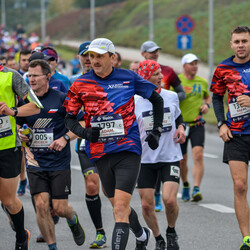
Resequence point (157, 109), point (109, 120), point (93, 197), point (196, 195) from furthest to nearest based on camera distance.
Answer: point (196, 195), point (93, 197), point (157, 109), point (109, 120)

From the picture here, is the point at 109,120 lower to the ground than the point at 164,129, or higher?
higher

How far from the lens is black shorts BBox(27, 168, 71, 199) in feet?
26.7

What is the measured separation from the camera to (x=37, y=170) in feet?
26.9

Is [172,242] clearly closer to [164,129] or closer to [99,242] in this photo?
[99,242]

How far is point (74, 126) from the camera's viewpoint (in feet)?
23.9

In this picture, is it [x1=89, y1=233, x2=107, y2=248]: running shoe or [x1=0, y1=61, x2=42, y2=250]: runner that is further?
[x1=89, y1=233, x2=107, y2=248]: running shoe

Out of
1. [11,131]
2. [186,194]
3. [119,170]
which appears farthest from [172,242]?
[186,194]

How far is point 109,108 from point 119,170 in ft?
1.83

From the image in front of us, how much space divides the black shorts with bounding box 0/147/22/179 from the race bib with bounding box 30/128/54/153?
1.76 feet

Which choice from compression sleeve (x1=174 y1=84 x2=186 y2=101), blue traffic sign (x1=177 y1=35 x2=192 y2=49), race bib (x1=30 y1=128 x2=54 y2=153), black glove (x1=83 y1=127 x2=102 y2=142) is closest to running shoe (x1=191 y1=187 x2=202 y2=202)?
compression sleeve (x1=174 y1=84 x2=186 y2=101)

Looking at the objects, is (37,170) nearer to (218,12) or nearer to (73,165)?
(73,165)

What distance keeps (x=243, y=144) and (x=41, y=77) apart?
2.16 meters

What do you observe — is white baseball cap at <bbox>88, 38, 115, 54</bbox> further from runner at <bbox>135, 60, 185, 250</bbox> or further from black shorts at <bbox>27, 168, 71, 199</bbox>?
black shorts at <bbox>27, 168, 71, 199</bbox>

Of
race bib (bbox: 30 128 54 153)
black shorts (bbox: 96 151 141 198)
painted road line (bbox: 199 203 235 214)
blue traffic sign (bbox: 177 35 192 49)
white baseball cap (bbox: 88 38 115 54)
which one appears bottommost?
painted road line (bbox: 199 203 235 214)
